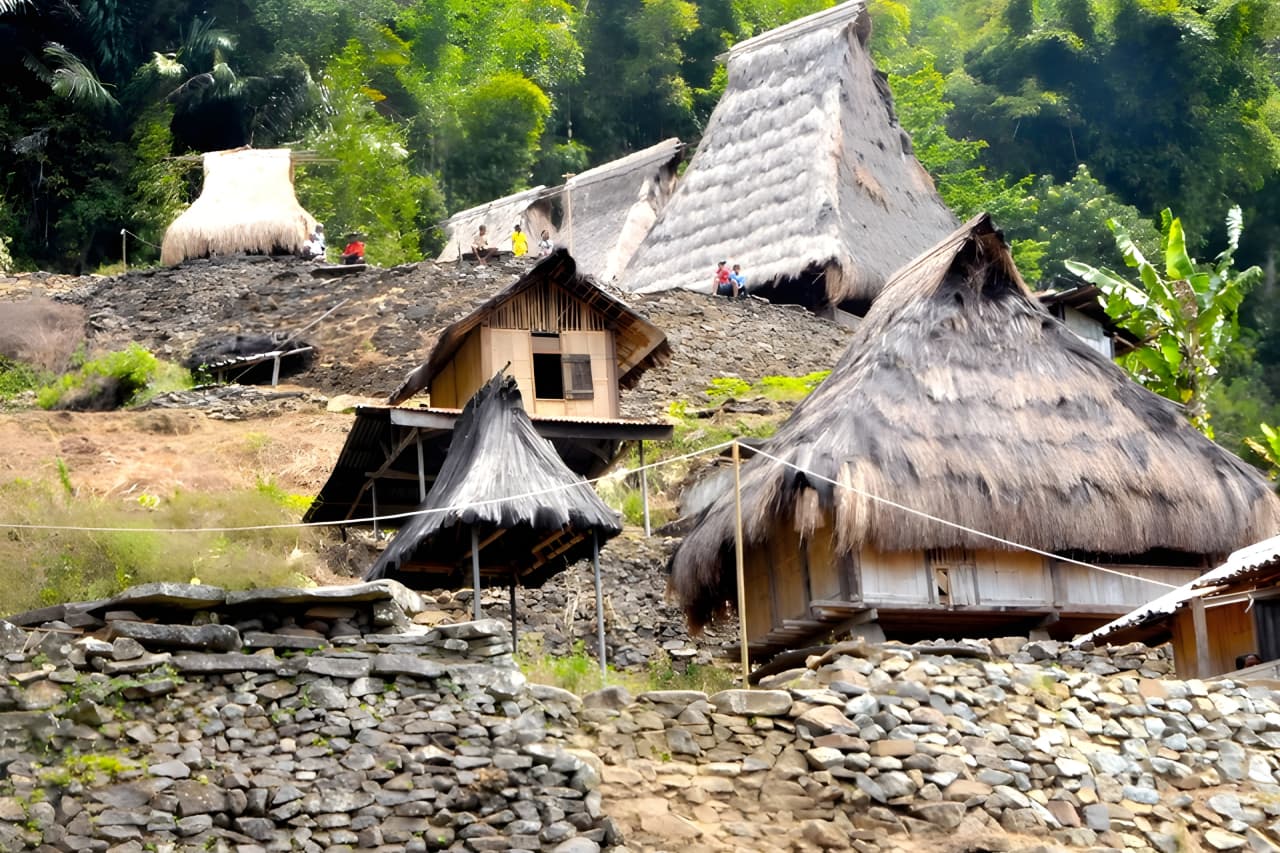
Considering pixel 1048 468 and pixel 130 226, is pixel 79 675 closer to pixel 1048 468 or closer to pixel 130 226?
pixel 1048 468

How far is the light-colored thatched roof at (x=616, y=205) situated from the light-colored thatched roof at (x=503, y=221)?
0.54 m

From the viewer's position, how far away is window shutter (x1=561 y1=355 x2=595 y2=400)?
22.2m

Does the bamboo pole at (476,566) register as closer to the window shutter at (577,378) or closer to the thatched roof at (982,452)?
the thatched roof at (982,452)

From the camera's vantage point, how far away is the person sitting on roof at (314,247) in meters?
34.0

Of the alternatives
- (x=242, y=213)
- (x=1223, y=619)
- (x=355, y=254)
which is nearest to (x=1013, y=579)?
(x=1223, y=619)

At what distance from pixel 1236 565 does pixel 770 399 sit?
1301 cm

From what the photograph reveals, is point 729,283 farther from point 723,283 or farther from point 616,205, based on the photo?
point 616,205

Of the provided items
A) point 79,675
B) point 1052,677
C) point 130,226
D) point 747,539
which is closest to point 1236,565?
point 1052,677

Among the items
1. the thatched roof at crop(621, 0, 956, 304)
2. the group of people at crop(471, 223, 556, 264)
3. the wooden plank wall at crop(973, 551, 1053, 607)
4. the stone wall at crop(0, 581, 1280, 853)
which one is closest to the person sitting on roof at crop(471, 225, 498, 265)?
the group of people at crop(471, 223, 556, 264)

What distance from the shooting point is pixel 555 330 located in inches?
876

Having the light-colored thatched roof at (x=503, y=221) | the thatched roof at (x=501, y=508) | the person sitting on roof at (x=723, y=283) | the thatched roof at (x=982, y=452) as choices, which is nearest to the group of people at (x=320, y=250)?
→ the light-colored thatched roof at (x=503, y=221)

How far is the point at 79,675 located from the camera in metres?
11.1

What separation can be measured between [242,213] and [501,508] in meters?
20.4

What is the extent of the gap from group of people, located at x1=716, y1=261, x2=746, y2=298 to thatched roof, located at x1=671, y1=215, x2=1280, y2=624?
1211 centimetres
